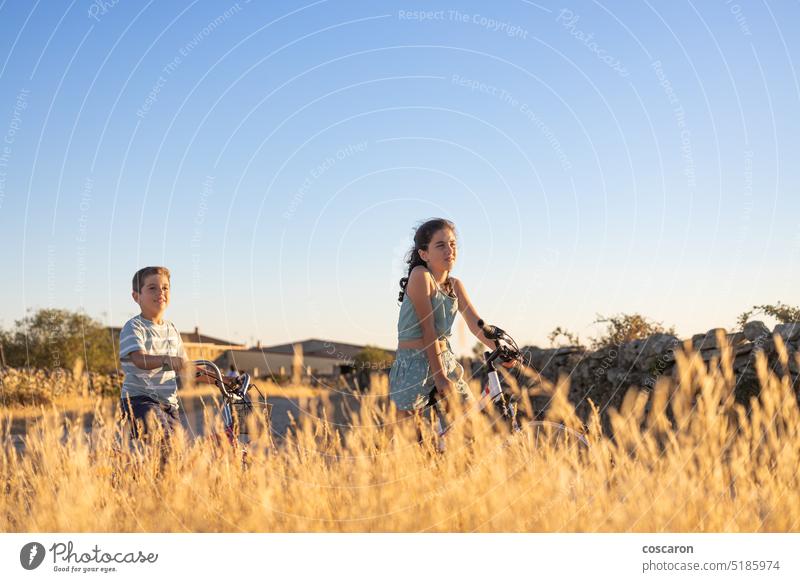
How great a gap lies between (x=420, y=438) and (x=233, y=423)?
4.10ft

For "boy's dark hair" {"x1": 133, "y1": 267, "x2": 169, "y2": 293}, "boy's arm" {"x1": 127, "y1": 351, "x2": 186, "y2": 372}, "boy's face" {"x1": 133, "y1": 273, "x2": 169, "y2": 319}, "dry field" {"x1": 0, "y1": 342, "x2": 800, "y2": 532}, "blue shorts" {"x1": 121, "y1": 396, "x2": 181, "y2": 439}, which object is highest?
"boy's dark hair" {"x1": 133, "y1": 267, "x2": 169, "y2": 293}

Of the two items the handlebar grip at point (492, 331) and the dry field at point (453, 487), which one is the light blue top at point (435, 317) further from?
the dry field at point (453, 487)

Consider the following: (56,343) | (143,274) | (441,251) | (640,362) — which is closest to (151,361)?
(143,274)

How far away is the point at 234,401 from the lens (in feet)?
16.6

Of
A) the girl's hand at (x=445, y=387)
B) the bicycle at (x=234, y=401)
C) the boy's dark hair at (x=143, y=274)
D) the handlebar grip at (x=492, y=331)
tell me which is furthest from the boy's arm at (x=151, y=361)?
the handlebar grip at (x=492, y=331)

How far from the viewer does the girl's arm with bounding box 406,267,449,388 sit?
4.82 meters

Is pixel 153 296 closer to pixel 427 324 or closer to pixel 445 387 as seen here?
pixel 427 324

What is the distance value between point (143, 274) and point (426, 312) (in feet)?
6.03

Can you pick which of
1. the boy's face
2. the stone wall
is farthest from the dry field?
the stone wall

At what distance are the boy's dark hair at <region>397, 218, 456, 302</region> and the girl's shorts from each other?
1.30 feet

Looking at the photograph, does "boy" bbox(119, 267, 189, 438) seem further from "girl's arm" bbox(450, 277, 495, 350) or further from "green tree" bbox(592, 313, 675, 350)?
"green tree" bbox(592, 313, 675, 350)
